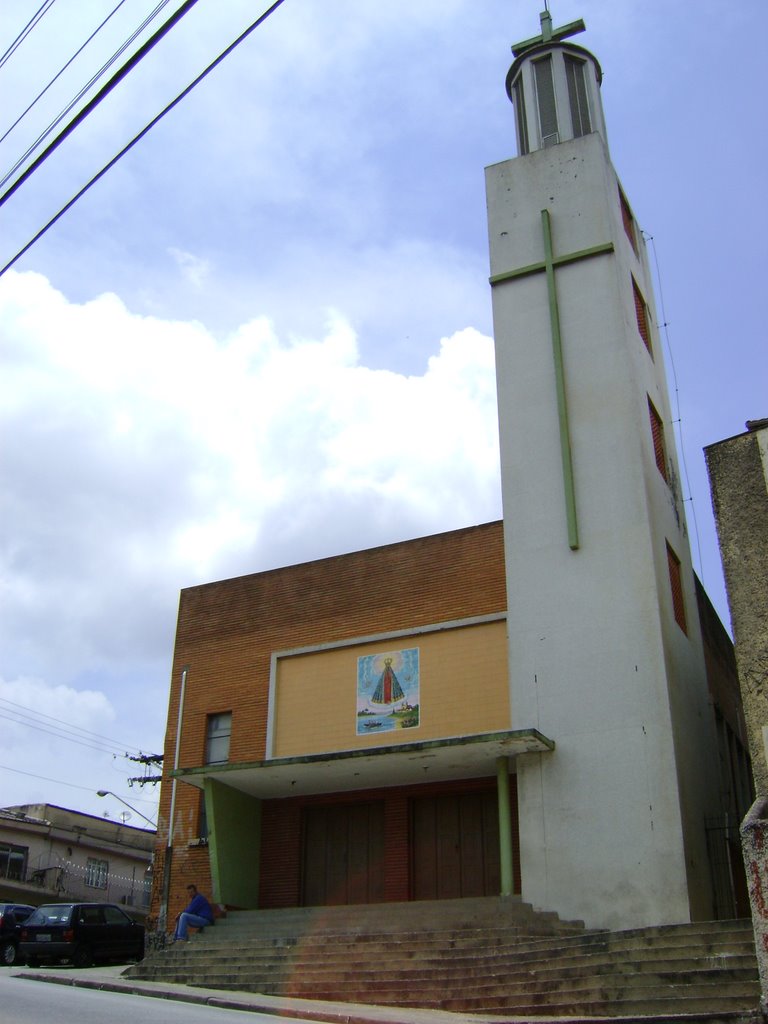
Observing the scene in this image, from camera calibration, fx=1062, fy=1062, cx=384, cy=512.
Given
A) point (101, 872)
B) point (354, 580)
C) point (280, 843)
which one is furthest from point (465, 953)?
point (101, 872)

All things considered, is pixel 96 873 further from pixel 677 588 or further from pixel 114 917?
pixel 677 588

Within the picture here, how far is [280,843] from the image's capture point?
20.7 metres

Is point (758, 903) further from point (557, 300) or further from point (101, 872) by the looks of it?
point (101, 872)

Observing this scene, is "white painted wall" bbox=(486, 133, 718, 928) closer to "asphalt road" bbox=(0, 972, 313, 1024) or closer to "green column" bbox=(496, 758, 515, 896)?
"green column" bbox=(496, 758, 515, 896)

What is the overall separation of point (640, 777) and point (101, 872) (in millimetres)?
30160

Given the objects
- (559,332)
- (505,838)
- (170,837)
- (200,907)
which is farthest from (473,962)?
(559,332)

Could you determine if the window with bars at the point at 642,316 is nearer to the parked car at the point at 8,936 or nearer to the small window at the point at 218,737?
the small window at the point at 218,737

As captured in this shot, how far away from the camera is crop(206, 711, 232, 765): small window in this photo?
869 inches

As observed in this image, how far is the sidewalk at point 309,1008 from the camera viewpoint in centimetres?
1015

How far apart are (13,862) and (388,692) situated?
23050 millimetres

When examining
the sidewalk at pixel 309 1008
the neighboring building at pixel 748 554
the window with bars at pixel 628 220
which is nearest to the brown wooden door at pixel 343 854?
the sidewalk at pixel 309 1008

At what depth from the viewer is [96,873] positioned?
40219 mm

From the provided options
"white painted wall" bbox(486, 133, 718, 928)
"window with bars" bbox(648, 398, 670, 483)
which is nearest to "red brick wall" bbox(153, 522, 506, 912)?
"white painted wall" bbox(486, 133, 718, 928)

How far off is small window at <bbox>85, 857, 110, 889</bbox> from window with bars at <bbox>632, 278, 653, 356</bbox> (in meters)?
29.6
